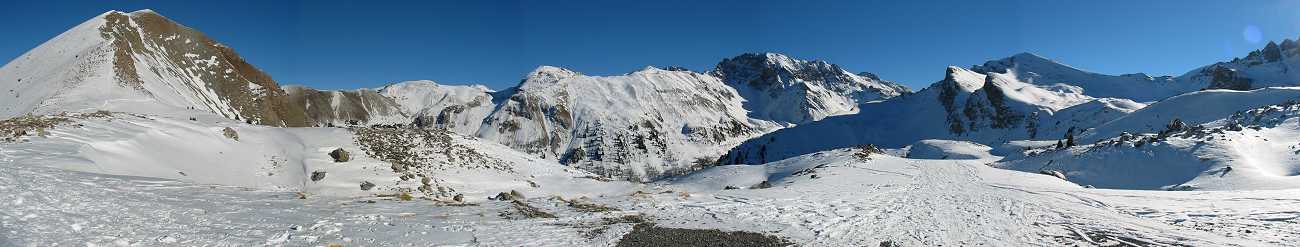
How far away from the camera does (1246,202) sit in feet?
71.6

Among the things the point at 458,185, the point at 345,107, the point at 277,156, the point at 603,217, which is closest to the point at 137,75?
the point at 277,156

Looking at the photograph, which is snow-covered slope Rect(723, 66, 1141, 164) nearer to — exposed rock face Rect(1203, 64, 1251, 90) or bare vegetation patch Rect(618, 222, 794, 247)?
exposed rock face Rect(1203, 64, 1251, 90)

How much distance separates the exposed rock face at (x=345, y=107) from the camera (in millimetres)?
149775

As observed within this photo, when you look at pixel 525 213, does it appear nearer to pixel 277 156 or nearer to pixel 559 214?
pixel 559 214

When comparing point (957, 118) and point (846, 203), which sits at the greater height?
point (957, 118)

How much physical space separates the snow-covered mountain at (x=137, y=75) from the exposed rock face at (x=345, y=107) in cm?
5519

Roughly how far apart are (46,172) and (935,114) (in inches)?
7356

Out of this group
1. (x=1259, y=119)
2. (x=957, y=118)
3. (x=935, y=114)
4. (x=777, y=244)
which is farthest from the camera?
(x=935, y=114)

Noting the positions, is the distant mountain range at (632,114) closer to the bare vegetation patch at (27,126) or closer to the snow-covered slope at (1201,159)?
the snow-covered slope at (1201,159)

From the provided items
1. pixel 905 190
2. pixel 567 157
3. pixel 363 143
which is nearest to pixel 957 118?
pixel 567 157

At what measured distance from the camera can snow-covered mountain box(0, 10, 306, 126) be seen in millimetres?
44656

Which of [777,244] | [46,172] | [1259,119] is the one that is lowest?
[777,244]

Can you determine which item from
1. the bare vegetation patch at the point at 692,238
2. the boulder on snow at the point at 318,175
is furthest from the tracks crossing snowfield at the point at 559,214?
the boulder on snow at the point at 318,175

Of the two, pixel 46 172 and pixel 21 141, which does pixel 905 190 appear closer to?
pixel 46 172
